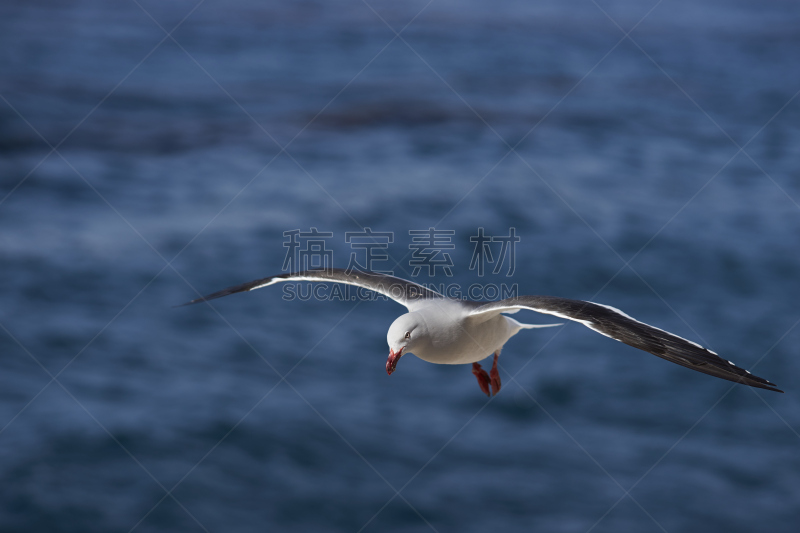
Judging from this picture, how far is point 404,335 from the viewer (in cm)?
894

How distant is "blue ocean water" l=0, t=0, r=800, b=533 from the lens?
1233 inches

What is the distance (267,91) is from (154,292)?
1389 centimetres

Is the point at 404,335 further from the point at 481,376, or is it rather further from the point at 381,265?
the point at 381,265

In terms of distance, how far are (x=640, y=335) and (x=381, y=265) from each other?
2825 cm

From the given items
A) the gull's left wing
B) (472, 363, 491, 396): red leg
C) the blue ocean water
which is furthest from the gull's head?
the blue ocean water

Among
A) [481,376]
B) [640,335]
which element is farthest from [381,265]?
[640,335]

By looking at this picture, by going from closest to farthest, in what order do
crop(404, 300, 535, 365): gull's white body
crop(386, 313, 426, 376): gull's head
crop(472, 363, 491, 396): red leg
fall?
crop(386, 313, 426, 376): gull's head, crop(404, 300, 535, 365): gull's white body, crop(472, 363, 491, 396): red leg

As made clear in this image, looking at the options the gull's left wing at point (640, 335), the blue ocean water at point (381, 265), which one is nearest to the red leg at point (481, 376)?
the gull's left wing at point (640, 335)

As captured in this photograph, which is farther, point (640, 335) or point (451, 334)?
point (451, 334)

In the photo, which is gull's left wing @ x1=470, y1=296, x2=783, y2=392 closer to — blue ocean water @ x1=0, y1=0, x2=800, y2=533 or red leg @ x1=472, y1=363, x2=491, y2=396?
red leg @ x1=472, y1=363, x2=491, y2=396

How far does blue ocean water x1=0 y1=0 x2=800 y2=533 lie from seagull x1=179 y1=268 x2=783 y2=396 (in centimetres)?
2135

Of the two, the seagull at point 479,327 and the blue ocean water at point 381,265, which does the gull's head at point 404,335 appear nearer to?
the seagull at point 479,327

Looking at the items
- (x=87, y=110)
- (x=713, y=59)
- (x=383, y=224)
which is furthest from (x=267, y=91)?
(x=713, y=59)

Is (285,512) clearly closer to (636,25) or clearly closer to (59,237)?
(59,237)
